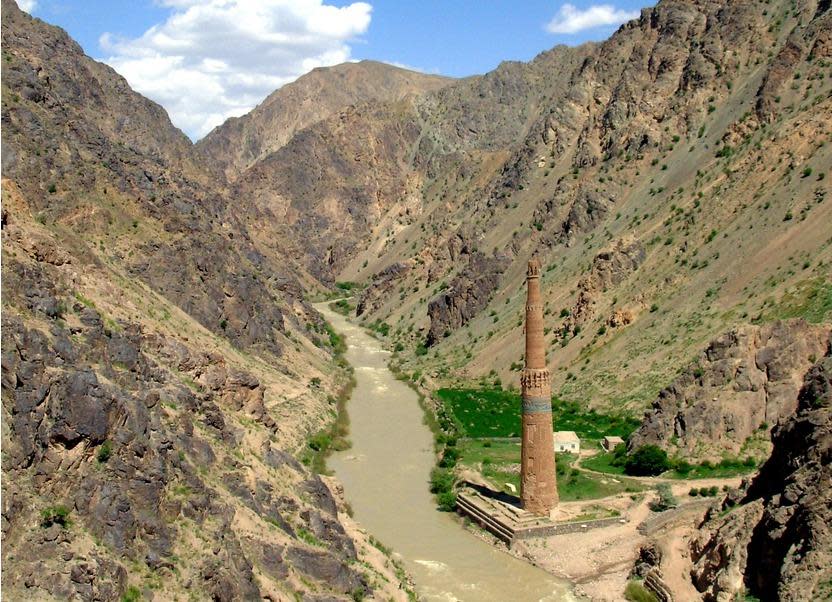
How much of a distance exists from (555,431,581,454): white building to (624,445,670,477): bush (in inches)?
153

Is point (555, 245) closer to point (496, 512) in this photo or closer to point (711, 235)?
point (711, 235)

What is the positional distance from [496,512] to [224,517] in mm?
17229

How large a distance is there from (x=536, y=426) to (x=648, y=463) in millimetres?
8428

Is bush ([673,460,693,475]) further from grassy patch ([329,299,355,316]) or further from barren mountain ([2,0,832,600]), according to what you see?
grassy patch ([329,299,355,316])

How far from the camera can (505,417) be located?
6881 cm

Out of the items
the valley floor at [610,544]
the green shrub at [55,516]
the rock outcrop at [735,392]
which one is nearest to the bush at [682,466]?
the rock outcrop at [735,392]

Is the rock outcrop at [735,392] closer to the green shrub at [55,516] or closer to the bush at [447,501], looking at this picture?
the bush at [447,501]

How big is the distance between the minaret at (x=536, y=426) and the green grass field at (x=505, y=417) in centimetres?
1418

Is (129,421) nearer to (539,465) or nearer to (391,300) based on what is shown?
(539,465)

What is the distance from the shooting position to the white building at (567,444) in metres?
54.7

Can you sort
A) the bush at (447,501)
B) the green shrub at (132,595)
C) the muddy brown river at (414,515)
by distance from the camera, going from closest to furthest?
1. the green shrub at (132,595)
2. the muddy brown river at (414,515)
3. the bush at (447,501)

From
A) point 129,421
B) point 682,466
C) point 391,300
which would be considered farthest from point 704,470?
point 391,300

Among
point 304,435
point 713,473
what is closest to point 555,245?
point 304,435

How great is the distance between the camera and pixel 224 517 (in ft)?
103
